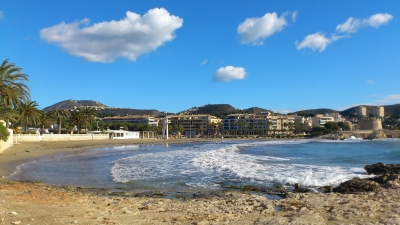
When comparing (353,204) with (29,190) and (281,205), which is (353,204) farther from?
(29,190)

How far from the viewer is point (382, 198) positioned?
8617mm

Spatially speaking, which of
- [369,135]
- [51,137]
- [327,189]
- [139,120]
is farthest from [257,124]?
[327,189]

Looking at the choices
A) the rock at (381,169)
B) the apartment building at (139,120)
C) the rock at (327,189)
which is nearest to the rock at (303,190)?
the rock at (327,189)

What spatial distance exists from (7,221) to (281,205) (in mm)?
5931

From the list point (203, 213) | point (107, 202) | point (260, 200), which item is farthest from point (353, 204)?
point (107, 202)

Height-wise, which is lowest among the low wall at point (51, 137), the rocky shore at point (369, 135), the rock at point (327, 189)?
the rocky shore at point (369, 135)

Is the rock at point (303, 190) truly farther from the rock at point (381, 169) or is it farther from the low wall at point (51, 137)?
the low wall at point (51, 137)

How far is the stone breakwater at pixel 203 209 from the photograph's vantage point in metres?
6.59

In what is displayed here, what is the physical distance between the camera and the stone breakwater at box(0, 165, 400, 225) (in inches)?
259

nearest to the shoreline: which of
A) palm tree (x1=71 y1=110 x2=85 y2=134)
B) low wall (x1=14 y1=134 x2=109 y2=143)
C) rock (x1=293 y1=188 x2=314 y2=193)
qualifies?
low wall (x1=14 y1=134 x2=109 y2=143)

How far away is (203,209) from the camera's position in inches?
308

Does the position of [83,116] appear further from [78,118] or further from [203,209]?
[203,209]

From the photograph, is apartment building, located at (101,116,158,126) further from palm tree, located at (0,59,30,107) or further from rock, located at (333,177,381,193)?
rock, located at (333,177,381,193)

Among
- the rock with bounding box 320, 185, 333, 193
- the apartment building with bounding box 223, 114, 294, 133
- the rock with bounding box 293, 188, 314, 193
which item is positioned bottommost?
the rock with bounding box 293, 188, 314, 193
